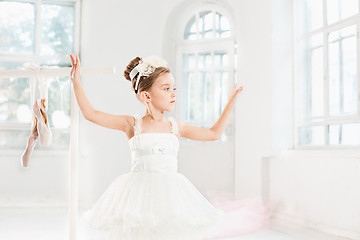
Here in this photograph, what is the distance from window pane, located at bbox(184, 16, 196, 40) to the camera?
4586mm

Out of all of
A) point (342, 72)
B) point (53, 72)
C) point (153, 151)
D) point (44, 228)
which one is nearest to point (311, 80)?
point (342, 72)

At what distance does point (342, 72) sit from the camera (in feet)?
10.3

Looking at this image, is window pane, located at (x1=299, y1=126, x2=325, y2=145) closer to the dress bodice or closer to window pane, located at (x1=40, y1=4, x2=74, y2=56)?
the dress bodice

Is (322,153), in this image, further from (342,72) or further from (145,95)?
(145,95)

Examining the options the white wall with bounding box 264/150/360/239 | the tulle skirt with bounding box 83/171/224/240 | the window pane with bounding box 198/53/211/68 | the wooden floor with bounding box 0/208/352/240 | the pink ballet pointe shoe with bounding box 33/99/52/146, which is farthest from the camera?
the window pane with bounding box 198/53/211/68

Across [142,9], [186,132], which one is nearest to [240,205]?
[186,132]

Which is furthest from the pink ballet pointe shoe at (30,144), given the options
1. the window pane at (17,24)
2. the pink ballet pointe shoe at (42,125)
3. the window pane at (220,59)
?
the window pane at (17,24)

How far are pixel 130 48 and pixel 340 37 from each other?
2258 mm

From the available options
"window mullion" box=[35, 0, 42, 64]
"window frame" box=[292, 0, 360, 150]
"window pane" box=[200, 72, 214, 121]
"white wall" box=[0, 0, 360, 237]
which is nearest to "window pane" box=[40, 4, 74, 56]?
"window mullion" box=[35, 0, 42, 64]

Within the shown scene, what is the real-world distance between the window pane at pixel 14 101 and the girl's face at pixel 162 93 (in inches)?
123

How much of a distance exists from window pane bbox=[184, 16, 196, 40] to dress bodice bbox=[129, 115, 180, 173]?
113 inches

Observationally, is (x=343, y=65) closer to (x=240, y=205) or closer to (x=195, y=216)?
(x=240, y=205)

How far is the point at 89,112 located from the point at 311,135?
7.50 feet

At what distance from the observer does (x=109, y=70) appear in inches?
69.6
